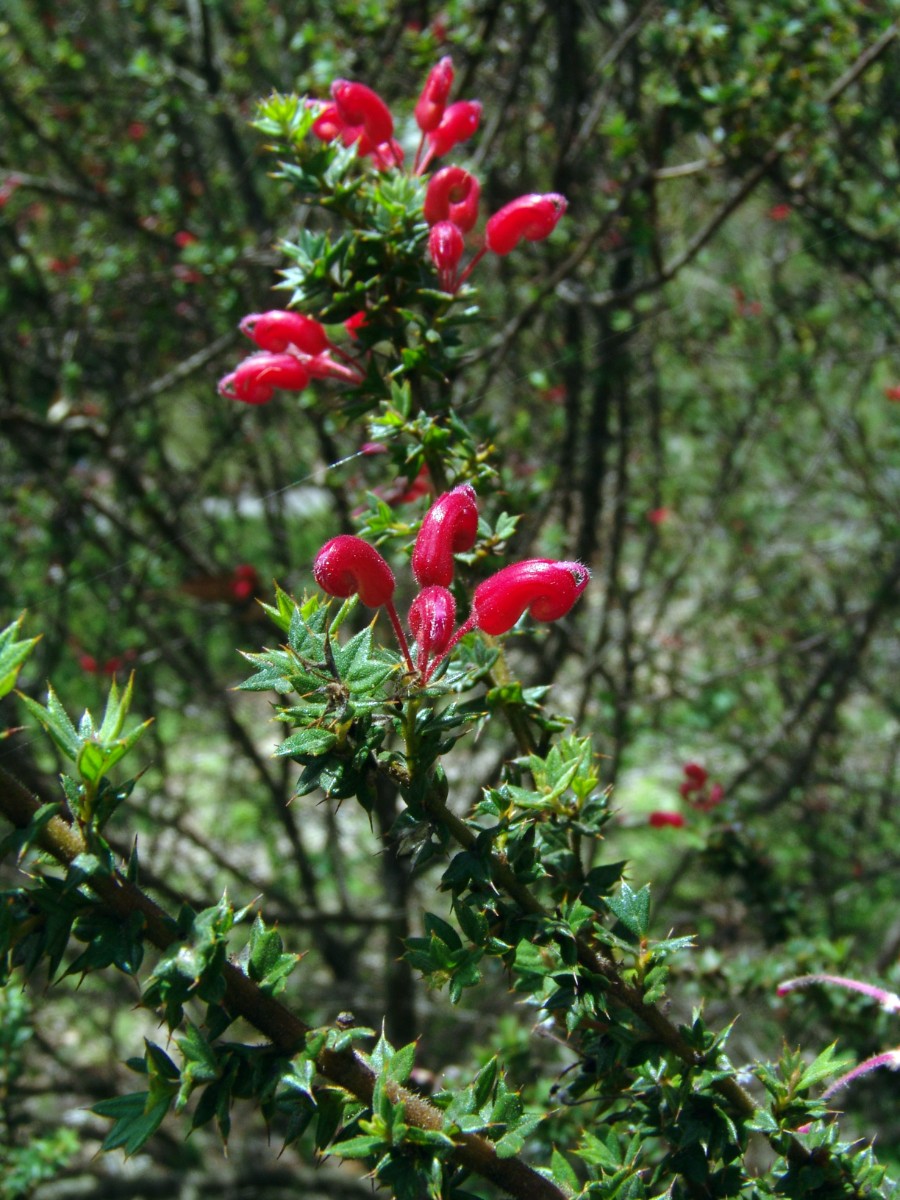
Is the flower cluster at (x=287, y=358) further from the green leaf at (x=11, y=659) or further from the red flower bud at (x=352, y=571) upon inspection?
the green leaf at (x=11, y=659)

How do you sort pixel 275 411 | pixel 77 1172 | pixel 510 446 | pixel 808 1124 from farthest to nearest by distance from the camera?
pixel 275 411
pixel 510 446
pixel 77 1172
pixel 808 1124

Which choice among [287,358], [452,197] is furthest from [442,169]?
[287,358]

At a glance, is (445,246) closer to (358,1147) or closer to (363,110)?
(363,110)

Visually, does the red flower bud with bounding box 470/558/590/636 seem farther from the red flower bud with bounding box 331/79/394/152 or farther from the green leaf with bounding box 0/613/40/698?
the red flower bud with bounding box 331/79/394/152

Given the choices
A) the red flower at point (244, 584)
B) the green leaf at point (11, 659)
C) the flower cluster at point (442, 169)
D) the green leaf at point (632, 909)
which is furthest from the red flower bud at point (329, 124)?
the red flower at point (244, 584)

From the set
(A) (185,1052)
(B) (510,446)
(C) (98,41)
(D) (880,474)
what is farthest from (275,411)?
(A) (185,1052)

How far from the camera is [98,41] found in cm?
402

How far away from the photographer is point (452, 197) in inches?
48.8

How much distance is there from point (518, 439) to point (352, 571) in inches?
82.9

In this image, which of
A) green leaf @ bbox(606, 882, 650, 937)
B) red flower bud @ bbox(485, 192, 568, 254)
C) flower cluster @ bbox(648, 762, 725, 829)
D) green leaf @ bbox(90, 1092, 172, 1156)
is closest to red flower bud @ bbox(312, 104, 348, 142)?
red flower bud @ bbox(485, 192, 568, 254)

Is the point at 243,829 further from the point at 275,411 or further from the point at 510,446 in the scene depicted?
the point at 510,446

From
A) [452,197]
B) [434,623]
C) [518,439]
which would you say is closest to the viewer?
[434,623]

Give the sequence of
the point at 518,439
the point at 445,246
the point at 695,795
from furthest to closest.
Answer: the point at 518,439
the point at 695,795
the point at 445,246

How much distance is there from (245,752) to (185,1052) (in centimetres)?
251
